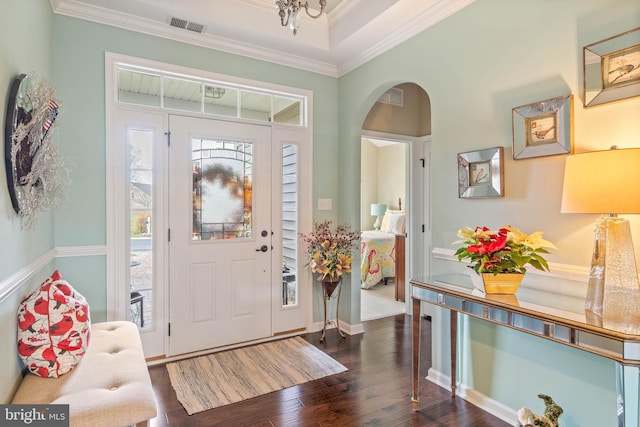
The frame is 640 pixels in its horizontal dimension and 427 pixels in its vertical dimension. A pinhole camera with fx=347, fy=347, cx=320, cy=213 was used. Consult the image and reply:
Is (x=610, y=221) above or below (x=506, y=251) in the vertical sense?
above

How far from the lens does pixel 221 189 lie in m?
3.21

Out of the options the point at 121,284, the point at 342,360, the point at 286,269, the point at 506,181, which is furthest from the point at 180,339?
the point at 506,181

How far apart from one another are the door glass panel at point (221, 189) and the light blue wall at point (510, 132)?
167 centimetres

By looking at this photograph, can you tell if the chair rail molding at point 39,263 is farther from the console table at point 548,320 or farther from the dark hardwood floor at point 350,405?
the console table at point 548,320

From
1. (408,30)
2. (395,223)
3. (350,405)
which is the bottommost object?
(350,405)

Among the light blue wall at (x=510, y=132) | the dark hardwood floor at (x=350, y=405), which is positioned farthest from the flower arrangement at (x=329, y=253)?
the light blue wall at (x=510, y=132)

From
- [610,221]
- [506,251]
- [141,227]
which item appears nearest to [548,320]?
[506,251]

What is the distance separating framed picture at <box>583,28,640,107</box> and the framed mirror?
270 centimetres

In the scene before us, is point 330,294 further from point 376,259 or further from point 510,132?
point 376,259

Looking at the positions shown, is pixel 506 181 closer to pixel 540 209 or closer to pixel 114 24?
pixel 540 209

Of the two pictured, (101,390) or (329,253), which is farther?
(329,253)

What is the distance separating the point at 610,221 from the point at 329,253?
7.35 ft

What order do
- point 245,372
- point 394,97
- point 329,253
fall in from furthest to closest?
point 394,97 → point 329,253 → point 245,372

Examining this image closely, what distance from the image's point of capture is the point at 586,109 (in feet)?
5.82
